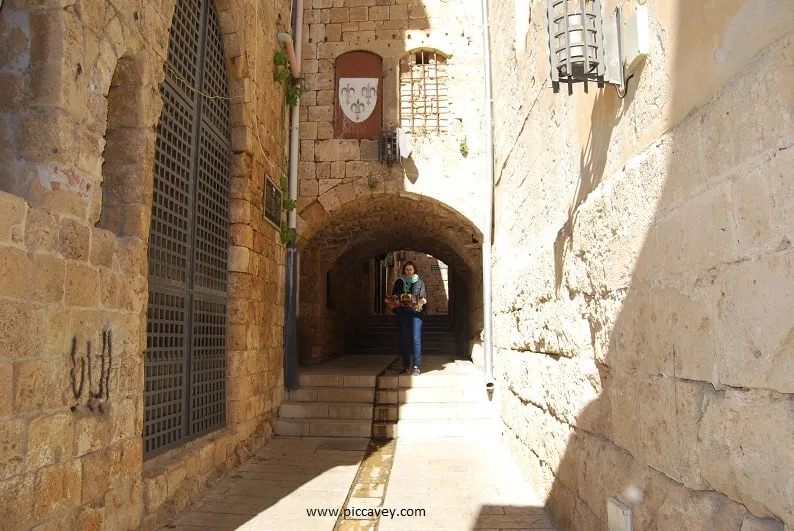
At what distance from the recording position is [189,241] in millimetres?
4461

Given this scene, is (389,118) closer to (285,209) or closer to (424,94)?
(424,94)

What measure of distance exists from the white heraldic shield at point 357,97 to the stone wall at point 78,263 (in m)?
3.68

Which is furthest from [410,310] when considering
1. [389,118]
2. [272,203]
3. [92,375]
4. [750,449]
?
[750,449]

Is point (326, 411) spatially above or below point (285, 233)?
below

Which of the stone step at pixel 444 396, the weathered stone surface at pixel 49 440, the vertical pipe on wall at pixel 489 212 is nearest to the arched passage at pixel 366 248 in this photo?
the vertical pipe on wall at pixel 489 212

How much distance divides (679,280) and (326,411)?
506 cm

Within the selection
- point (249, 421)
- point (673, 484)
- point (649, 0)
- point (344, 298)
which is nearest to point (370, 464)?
point (249, 421)

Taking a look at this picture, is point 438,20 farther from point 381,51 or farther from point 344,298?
point 344,298

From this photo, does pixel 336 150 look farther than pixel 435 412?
Yes

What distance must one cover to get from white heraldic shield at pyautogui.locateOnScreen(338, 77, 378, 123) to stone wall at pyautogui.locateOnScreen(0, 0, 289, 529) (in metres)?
3.68

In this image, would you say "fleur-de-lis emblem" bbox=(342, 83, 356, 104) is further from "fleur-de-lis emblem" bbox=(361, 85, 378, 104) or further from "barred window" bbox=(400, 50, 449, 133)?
"barred window" bbox=(400, 50, 449, 133)

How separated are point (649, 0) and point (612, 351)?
1.39 metres

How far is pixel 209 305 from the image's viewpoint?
15.9 feet

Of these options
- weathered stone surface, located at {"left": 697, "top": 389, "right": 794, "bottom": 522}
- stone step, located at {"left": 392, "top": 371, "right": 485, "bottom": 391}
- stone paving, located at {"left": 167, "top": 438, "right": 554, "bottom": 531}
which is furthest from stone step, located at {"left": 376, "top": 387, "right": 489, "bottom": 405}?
weathered stone surface, located at {"left": 697, "top": 389, "right": 794, "bottom": 522}
